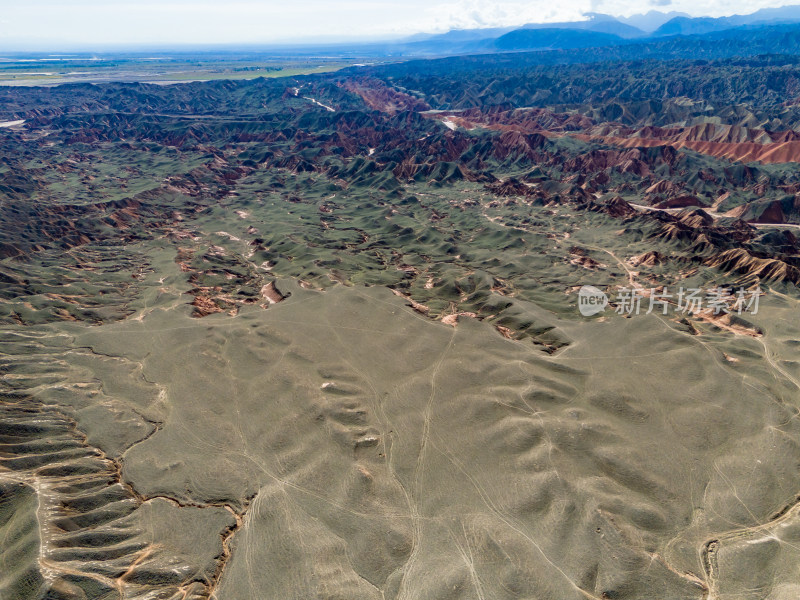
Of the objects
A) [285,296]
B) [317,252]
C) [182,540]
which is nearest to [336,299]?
[285,296]

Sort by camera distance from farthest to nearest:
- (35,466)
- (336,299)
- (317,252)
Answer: (317,252), (336,299), (35,466)

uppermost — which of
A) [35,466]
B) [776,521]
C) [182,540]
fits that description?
[35,466]

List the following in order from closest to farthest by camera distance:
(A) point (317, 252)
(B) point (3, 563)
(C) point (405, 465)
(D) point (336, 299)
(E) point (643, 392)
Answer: (B) point (3, 563) → (C) point (405, 465) → (E) point (643, 392) → (D) point (336, 299) → (A) point (317, 252)

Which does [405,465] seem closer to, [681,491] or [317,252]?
[681,491]

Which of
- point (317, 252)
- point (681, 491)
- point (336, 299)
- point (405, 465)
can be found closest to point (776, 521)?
point (681, 491)

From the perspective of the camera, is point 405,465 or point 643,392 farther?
point 643,392

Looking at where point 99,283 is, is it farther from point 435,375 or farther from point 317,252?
point 435,375

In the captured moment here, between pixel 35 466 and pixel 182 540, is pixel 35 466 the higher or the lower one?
the higher one

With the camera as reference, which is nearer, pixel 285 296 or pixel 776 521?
pixel 776 521

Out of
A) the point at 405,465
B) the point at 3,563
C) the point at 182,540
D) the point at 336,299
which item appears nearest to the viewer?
the point at 3,563
